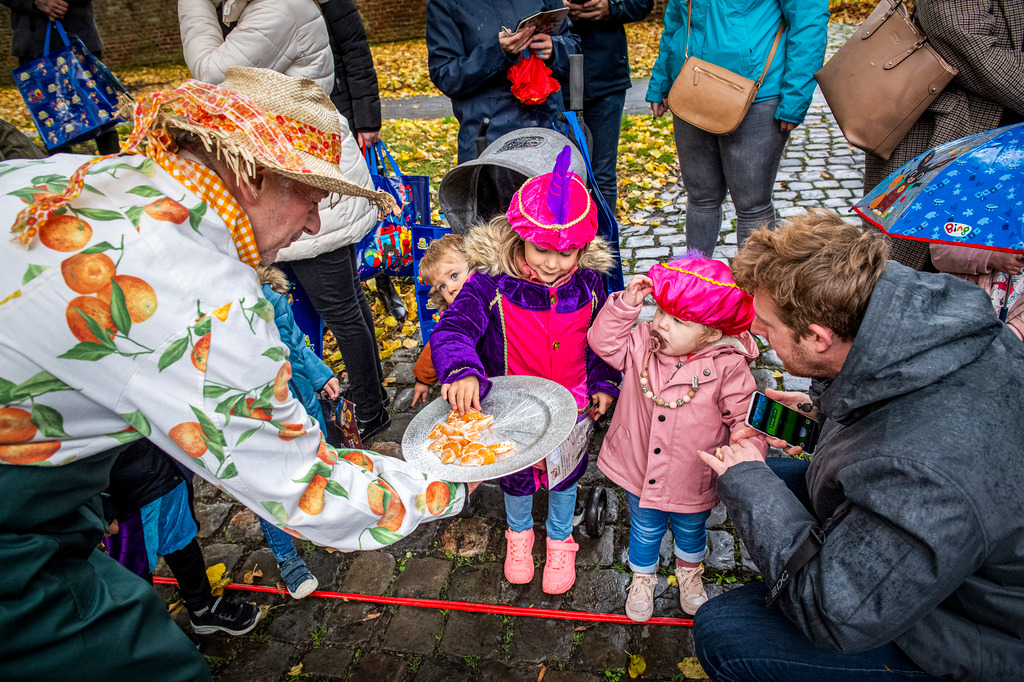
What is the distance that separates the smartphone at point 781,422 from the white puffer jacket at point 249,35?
244cm

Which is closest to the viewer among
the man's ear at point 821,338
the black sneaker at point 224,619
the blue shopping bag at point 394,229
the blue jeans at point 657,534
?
the man's ear at point 821,338

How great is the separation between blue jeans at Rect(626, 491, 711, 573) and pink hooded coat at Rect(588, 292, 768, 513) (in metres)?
0.12

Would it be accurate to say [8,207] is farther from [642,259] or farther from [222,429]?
[642,259]

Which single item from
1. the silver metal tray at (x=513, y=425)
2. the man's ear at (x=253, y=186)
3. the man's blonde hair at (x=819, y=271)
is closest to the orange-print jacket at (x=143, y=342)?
the man's ear at (x=253, y=186)

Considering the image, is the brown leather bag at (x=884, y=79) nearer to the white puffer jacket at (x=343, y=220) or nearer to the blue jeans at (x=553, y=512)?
the blue jeans at (x=553, y=512)

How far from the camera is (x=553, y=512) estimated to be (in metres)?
2.96

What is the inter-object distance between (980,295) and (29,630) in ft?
8.09

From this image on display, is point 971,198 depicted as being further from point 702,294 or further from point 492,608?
point 492,608

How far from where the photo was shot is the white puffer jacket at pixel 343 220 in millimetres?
3111

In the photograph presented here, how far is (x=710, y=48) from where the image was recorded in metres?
3.68

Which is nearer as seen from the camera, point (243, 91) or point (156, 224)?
point (156, 224)

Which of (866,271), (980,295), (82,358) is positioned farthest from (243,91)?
(980,295)

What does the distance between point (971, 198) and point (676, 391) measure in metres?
1.24

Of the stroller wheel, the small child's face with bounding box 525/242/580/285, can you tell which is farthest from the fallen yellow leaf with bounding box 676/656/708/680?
the small child's face with bounding box 525/242/580/285
